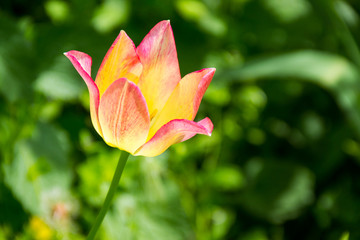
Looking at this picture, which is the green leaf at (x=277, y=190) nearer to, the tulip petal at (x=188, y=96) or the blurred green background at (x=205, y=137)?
the blurred green background at (x=205, y=137)

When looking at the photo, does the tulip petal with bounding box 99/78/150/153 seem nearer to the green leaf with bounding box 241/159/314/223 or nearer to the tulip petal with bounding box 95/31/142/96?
the tulip petal with bounding box 95/31/142/96

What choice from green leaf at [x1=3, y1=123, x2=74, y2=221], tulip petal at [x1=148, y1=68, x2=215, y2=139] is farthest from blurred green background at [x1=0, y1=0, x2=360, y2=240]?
tulip petal at [x1=148, y1=68, x2=215, y2=139]

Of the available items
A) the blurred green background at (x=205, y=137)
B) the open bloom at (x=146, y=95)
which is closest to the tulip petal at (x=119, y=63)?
the open bloom at (x=146, y=95)

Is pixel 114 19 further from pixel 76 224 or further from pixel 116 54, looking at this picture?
pixel 116 54

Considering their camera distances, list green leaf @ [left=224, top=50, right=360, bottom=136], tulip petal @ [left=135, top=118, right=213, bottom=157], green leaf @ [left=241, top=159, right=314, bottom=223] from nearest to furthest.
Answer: tulip petal @ [left=135, top=118, right=213, bottom=157] < green leaf @ [left=224, top=50, right=360, bottom=136] < green leaf @ [left=241, top=159, right=314, bottom=223]

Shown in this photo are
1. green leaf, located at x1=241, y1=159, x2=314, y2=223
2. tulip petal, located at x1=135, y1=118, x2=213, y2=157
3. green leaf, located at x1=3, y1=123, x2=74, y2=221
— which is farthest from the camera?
green leaf, located at x1=241, y1=159, x2=314, y2=223

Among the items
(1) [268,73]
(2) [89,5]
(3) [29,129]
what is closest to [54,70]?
(3) [29,129]
